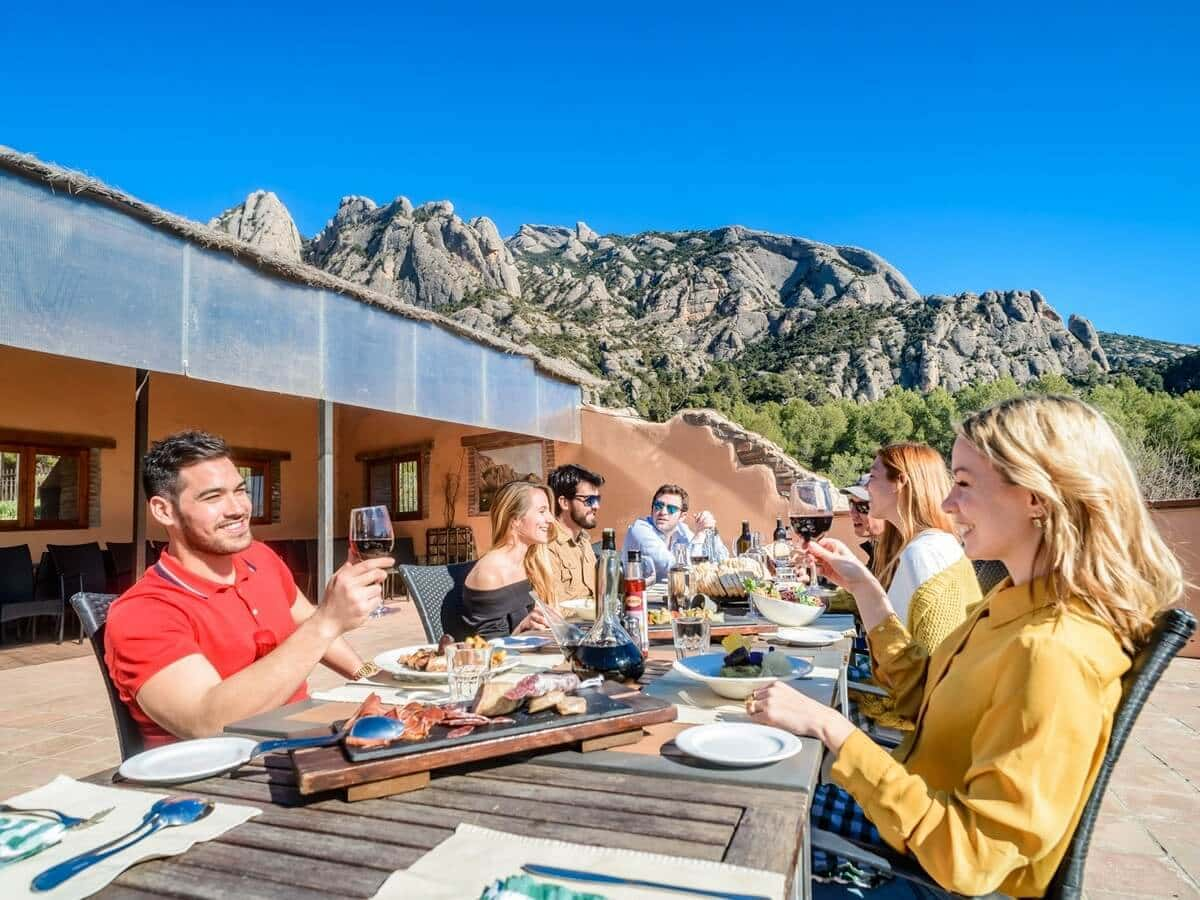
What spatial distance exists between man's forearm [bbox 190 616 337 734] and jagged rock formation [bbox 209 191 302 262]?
54.0 meters

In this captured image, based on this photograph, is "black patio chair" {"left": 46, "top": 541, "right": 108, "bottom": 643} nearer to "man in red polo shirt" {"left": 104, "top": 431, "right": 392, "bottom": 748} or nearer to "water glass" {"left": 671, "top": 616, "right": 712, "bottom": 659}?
"man in red polo shirt" {"left": 104, "top": 431, "right": 392, "bottom": 748}

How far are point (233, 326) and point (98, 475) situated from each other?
4.13m

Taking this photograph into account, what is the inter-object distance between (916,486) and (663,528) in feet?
9.97

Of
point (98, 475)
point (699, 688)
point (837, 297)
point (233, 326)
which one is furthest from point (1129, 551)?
point (837, 297)

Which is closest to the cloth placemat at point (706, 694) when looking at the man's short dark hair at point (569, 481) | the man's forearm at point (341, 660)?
the man's forearm at point (341, 660)

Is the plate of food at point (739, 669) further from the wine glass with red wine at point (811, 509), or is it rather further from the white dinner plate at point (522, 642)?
the wine glass with red wine at point (811, 509)

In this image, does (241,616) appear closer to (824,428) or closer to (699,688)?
(699,688)

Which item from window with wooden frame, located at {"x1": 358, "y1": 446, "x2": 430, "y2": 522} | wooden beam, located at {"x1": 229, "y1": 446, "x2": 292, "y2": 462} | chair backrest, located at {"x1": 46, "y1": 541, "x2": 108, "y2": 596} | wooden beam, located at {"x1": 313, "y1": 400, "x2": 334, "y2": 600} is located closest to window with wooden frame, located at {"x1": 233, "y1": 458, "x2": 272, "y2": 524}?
wooden beam, located at {"x1": 229, "y1": 446, "x2": 292, "y2": 462}

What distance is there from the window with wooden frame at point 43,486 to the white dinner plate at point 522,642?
8517mm

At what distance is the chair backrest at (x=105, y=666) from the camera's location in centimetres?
165

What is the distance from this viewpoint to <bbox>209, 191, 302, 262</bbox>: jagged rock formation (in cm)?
5103

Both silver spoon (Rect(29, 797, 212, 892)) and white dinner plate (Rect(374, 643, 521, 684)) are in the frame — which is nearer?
silver spoon (Rect(29, 797, 212, 892))

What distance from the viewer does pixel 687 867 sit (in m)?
0.82

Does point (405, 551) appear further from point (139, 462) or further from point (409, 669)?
point (409, 669)
